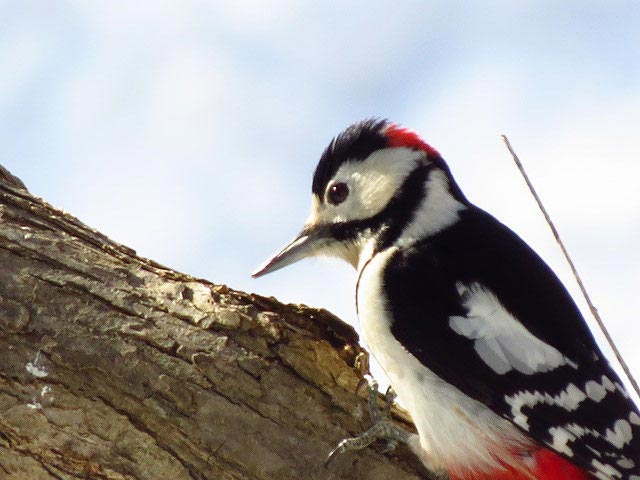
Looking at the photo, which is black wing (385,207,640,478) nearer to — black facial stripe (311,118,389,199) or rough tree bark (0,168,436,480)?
rough tree bark (0,168,436,480)

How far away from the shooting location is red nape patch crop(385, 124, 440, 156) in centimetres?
279

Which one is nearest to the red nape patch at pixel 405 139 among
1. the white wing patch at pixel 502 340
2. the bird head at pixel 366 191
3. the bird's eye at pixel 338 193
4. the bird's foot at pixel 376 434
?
the bird head at pixel 366 191

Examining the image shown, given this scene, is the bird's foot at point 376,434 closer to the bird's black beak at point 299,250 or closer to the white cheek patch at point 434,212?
the white cheek patch at point 434,212

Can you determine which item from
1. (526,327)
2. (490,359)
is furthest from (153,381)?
(526,327)

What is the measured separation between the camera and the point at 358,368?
7.71 ft

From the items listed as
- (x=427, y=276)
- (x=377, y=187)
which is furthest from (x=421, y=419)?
(x=377, y=187)

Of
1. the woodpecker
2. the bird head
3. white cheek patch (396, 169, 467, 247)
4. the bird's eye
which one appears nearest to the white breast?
A: the woodpecker

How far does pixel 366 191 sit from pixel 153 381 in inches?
40.8

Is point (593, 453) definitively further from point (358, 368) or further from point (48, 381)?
point (48, 381)

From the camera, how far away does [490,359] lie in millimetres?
2199

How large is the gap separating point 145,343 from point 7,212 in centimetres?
61

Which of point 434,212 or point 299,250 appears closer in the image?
point 434,212

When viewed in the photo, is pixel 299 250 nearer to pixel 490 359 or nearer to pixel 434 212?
pixel 434 212

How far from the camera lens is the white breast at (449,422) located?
218 centimetres
